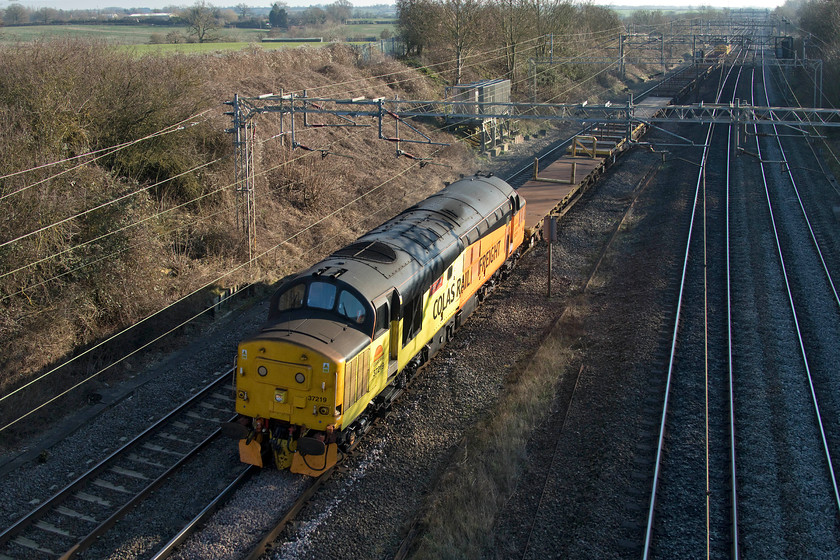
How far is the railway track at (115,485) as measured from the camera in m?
10.3

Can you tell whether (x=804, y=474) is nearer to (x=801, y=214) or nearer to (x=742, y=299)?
(x=742, y=299)

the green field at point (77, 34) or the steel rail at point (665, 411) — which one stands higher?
the green field at point (77, 34)

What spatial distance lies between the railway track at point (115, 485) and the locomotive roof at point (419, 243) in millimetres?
3723

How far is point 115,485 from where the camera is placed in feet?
38.1

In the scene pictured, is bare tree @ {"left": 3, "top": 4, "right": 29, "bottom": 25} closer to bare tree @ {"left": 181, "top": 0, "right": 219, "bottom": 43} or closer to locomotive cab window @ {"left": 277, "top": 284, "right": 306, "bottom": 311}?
bare tree @ {"left": 181, "top": 0, "right": 219, "bottom": 43}

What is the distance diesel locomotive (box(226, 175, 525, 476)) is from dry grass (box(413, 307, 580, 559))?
1940 millimetres

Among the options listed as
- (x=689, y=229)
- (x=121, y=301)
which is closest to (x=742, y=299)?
(x=689, y=229)

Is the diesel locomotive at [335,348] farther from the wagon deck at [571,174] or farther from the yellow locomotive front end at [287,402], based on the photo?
the wagon deck at [571,174]

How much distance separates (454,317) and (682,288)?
7.28m

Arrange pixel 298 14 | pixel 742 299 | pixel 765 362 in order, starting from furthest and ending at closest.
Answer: pixel 298 14, pixel 742 299, pixel 765 362

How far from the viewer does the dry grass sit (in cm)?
1030

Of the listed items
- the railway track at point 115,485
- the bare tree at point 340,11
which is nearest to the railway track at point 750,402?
the railway track at point 115,485

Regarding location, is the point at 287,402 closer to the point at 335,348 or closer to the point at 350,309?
the point at 335,348

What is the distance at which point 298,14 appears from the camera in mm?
115625
